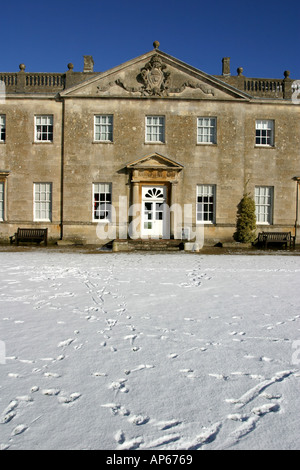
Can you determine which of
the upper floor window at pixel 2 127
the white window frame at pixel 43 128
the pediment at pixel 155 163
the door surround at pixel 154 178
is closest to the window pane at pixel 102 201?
the door surround at pixel 154 178

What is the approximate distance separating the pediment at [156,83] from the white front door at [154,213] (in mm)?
4807

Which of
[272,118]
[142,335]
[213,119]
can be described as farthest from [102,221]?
[142,335]

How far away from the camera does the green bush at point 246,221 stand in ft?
58.0

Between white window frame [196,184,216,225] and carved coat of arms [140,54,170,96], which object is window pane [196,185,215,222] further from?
carved coat of arms [140,54,170,96]

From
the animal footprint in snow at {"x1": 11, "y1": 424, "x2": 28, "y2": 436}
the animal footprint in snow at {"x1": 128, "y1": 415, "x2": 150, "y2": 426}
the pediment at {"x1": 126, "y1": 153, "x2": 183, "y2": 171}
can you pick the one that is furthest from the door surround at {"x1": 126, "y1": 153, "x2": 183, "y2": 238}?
the animal footprint in snow at {"x1": 11, "y1": 424, "x2": 28, "y2": 436}

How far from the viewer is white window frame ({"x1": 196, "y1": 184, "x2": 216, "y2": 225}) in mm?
18047

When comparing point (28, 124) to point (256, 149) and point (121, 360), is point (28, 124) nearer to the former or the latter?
point (256, 149)

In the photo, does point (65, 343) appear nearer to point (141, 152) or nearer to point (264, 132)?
point (141, 152)

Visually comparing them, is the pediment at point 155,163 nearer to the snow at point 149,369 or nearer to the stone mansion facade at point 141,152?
the stone mansion facade at point 141,152

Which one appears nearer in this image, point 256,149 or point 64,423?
point 64,423

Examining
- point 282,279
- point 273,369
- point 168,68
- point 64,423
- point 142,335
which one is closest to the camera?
point 64,423

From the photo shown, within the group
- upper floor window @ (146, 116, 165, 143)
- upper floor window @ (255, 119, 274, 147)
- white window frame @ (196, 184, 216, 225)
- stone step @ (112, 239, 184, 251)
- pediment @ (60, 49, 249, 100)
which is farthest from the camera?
Answer: upper floor window @ (255, 119, 274, 147)

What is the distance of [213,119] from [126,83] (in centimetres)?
485

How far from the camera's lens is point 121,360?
365 cm
